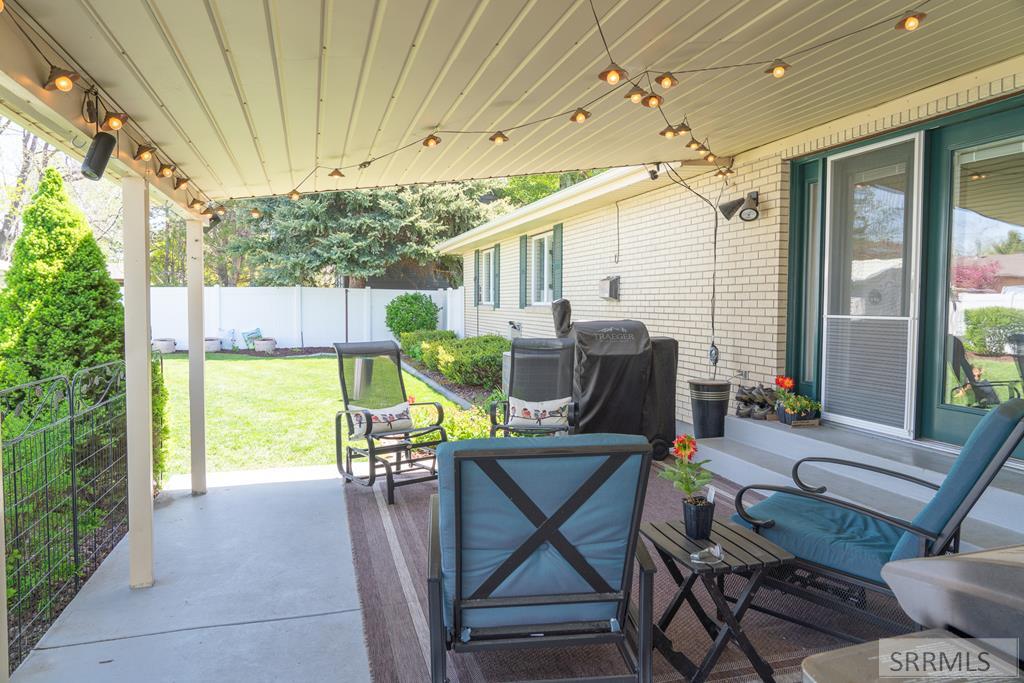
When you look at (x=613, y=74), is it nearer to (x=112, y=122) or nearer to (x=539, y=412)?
(x=112, y=122)

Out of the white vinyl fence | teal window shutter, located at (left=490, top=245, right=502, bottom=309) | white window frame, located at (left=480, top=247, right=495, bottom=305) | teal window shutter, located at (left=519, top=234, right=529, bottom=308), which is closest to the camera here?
teal window shutter, located at (left=519, top=234, right=529, bottom=308)

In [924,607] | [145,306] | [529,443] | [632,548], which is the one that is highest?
[145,306]

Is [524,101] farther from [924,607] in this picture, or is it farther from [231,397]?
[231,397]

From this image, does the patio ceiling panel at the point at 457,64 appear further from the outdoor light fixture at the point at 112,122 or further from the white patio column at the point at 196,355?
the white patio column at the point at 196,355

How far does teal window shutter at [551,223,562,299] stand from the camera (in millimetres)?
10625

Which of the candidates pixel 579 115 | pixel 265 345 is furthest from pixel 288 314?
pixel 579 115

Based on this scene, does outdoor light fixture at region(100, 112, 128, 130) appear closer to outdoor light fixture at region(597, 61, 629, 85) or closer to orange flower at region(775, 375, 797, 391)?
outdoor light fixture at region(597, 61, 629, 85)

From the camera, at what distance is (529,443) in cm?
216

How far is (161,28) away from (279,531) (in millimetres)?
→ 3193

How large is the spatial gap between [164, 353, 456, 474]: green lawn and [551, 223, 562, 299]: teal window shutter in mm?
2807

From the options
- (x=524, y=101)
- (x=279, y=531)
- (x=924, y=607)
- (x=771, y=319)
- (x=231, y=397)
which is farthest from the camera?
(x=231, y=397)

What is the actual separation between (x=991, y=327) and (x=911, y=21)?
216cm

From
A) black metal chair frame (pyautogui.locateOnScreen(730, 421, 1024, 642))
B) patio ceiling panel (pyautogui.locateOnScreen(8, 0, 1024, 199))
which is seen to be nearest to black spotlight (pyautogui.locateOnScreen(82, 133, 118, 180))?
patio ceiling panel (pyautogui.locateOnScreen(8, 0, 1024, 199))

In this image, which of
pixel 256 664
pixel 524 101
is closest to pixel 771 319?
pixel 524 101
